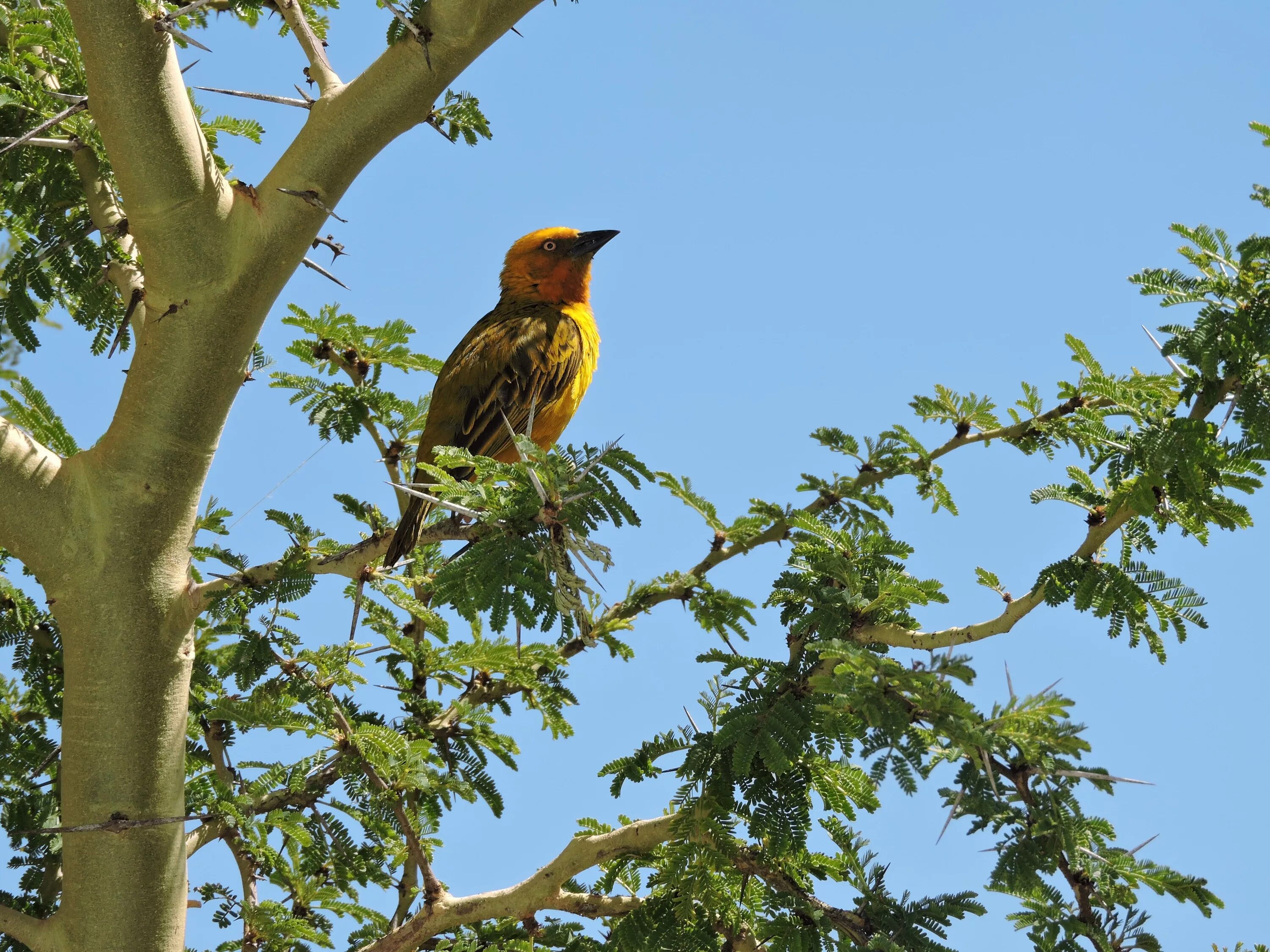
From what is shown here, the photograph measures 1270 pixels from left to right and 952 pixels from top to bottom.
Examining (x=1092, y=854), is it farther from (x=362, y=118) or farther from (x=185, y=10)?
(x=185, y=10)

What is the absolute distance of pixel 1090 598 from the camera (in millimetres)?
3256

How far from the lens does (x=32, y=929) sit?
13.0 feet

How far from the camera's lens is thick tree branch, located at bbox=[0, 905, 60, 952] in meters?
Result: 3.93

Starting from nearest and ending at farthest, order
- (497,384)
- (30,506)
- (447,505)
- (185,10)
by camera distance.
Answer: (447,505) → (185,10) → (30,506) → (497,384)

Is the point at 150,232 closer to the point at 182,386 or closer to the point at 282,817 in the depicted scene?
the point at 182,386

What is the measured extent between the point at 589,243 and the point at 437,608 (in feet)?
14.5

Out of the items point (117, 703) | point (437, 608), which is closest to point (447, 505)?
point (437, 608)

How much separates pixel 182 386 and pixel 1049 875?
3.01m

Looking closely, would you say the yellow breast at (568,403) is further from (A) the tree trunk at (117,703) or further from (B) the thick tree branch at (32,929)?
(B) the thick tree branch at (32,929)

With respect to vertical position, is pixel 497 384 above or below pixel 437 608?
above

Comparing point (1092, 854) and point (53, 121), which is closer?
point (1092, 854)

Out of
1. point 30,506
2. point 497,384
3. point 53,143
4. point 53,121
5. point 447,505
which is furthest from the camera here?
point 497,384

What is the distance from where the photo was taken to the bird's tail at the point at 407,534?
4266mm

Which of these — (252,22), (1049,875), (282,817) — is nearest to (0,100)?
(252,22)
